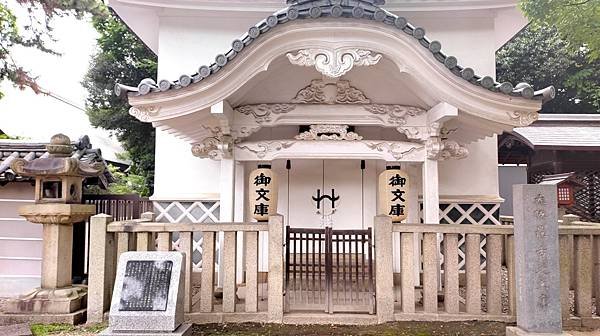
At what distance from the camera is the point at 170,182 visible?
859 cm

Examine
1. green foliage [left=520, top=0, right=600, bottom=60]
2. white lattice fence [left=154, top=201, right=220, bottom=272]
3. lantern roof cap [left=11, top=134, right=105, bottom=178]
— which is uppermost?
green foliage [left=520, top=0, right=600, bottom=60]

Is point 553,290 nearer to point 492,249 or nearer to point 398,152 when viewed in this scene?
point 492,249

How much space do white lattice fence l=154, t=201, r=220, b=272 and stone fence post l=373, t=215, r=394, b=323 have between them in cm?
383

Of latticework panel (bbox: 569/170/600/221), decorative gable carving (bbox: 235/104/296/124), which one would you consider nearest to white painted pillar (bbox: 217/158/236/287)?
decorative gable carving (bbox: 235/104/296/124)

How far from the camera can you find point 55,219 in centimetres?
605

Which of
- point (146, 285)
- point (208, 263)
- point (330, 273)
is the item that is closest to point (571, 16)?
point (330, 273)

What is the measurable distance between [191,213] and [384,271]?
4330 millimetres

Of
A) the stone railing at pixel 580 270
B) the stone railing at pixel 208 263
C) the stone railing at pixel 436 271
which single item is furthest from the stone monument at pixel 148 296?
the stone railing at pixel 580 270

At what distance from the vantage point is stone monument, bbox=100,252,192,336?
4.74 meters

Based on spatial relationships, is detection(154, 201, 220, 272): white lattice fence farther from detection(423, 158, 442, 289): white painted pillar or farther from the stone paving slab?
detection(423, 158, 442, 289): white painted pillar

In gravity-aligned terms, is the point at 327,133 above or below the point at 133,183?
above

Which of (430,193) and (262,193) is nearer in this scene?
(262,193)

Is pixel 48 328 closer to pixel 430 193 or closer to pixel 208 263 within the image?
pixel 208 263

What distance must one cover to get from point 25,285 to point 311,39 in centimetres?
701
